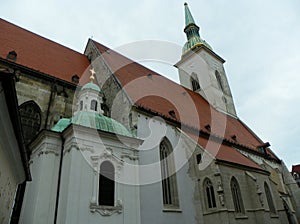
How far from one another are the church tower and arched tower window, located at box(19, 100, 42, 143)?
1672cm

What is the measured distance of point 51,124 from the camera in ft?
37.1

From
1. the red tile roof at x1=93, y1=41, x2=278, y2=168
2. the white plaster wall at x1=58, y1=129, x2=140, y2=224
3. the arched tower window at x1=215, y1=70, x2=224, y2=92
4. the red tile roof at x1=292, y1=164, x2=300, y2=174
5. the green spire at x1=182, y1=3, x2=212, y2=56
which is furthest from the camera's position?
the red tile roof at x1=292, y1=164, x2=300, y2=174

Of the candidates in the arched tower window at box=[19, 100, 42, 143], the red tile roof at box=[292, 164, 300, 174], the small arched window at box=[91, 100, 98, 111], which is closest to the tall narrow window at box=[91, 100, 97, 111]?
the small arched window at box=[91, 100, 98, 111]

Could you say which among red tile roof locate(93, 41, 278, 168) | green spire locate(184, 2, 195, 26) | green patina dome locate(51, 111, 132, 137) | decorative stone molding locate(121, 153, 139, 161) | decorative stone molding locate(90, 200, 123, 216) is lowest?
decorative stone molding locate(90, 200, 123, 216)

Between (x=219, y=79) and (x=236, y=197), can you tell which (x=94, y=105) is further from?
(x=219, y=79)

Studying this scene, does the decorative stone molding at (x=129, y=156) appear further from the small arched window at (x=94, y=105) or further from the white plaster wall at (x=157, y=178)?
the small arched window at (x=94, y=105)

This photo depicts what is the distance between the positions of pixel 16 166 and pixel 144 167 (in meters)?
6.55

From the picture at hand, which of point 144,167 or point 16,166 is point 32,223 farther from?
point 144,167

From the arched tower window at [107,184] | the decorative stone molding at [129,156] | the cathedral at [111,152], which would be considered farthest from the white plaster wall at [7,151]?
the decorative stone molding at [129,156]

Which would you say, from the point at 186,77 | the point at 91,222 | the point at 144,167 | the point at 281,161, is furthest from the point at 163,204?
the point at 186,77

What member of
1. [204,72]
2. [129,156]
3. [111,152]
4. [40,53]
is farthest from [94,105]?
[204,72]

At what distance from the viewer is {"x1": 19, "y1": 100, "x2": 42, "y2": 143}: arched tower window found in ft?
35.2

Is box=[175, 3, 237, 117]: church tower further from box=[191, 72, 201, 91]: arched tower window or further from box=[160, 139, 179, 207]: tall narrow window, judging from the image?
box=[160, 139, 179, 207]: tall narrow window

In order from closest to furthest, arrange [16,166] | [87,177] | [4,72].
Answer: [4,72] < [16,166] < [87,177]
